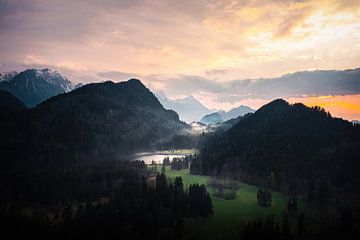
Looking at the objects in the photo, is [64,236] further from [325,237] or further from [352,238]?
[352,238]

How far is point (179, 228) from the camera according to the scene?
180500mm

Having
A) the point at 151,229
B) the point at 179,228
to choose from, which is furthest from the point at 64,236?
the point at 179,228

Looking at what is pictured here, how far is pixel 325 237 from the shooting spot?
179 m

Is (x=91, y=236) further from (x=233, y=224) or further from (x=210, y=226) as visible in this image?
(x=233, y=224)

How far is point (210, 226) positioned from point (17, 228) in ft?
374

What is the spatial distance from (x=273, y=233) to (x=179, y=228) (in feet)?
171

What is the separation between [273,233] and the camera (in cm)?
17450

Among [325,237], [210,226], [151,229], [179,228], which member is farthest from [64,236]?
[325,237]

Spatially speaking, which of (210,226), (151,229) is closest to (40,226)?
(151,229)

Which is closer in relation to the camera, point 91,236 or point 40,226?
point 91,236

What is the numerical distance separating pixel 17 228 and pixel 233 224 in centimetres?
12880

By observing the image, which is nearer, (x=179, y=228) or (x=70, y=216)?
(x=179, y=228)

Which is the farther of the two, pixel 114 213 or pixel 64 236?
pixel 114 213

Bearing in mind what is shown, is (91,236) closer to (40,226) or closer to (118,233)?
(118,233)
